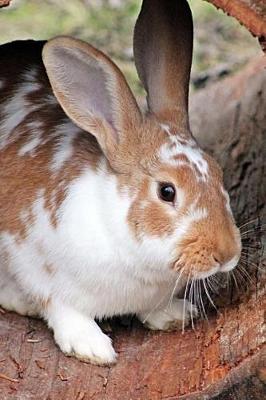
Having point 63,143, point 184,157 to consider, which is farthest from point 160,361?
point 63,143

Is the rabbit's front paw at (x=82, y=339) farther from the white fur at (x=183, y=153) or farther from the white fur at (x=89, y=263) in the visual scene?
the white fur at (x=183, y=153)

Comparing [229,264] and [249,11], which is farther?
[229,264]

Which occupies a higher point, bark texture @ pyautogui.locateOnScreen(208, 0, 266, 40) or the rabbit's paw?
bark texture @ pyautogui.locateOnScreen(208, 0, 266, 40)

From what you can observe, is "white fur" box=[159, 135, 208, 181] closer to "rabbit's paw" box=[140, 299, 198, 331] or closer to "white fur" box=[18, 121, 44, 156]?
"white fur" box=[18, 121, 44, 156]

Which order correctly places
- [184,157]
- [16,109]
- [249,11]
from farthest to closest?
[16,109] < [184,157] < [249,11]

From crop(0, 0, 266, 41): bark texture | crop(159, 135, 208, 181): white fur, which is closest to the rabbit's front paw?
crop(159, 135, 208, 181): white fur

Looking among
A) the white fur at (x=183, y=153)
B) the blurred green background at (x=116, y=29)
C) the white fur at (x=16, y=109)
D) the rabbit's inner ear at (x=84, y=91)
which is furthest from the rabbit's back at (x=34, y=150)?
the blurred green background at (x=116, y=29)

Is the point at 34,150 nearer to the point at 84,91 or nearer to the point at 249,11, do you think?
the point at 84,91

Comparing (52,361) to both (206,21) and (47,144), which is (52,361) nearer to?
(47,144)
